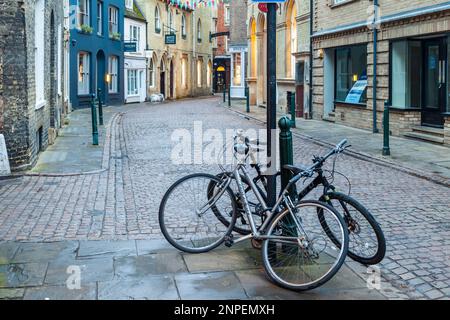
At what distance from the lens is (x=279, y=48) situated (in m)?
28.0

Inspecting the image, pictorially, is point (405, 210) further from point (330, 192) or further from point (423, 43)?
point (423, 43)

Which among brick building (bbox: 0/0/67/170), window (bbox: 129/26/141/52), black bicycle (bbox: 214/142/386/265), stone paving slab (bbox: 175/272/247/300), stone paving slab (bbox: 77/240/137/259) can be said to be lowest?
stone paving slab (bbox: 175/272/247/300)

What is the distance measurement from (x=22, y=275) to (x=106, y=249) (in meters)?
1.03

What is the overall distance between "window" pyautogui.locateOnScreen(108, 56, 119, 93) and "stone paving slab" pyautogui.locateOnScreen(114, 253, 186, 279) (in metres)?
31.2

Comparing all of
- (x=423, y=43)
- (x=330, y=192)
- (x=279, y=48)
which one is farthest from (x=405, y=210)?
(x=279, y=48)

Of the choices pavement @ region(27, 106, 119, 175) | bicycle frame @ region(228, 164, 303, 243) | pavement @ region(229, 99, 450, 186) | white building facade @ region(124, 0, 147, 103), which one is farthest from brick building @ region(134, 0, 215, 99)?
bicycle frame @ region(228, 164, 303, 243)

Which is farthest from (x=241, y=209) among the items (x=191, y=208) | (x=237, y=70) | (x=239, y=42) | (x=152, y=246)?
(x=237, y=70)

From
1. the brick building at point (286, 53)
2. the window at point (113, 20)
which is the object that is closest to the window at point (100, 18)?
the window at point (113, 20)

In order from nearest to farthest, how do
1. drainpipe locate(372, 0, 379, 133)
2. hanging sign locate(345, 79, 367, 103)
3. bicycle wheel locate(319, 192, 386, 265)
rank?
bicycle wheel locate(319, 192, 386, 265)
drainpipe locate(372, 0, 379, 133)
hanging sign locate(345, 79, 367, 103)

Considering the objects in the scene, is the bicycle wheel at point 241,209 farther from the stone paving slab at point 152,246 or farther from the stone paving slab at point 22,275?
the stone paving slab at point 22,275

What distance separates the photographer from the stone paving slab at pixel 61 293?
467 centimetres

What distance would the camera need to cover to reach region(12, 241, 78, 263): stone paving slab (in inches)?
227

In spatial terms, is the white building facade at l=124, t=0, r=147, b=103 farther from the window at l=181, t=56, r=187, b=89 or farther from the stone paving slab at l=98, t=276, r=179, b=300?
the stone paving slab at l=98, t=276, r=179, b=300

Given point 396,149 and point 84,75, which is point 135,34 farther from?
point 396,149
